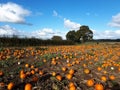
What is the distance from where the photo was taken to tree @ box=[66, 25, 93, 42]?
209ft

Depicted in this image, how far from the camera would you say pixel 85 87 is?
4.14 metres

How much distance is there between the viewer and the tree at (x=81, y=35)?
63781 millimetres

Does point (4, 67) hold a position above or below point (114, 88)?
above

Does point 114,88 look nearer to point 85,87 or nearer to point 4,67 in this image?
point 85,87

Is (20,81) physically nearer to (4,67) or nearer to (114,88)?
(4,67)

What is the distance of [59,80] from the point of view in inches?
169

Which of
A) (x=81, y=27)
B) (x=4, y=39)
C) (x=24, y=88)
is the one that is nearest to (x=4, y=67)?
(x=24, y=88)

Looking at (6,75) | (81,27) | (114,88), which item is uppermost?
(81,27)

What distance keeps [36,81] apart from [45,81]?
0.72 feet

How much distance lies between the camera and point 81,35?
64.6 metres

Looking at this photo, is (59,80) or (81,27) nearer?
(59,80)

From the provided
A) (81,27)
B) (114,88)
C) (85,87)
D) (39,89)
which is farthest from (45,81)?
(81,27)

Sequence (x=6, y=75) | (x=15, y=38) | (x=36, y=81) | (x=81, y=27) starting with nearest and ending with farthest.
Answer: (x=36, y=81)
(x=6, y=75)
(x=15, y=38)
(x=81, y=27)

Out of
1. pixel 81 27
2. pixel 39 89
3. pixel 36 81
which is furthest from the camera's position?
pixel 81 27
